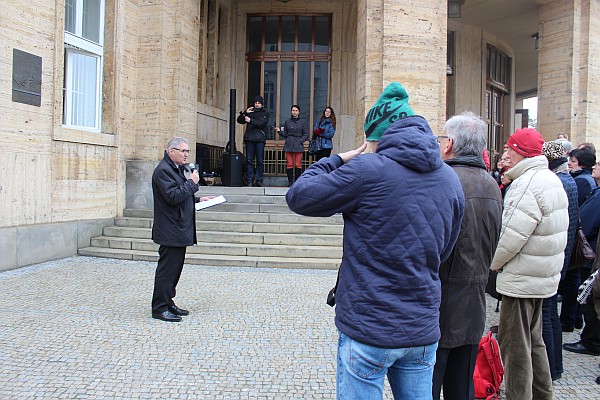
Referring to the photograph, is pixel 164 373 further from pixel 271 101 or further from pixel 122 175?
pixel 271 101

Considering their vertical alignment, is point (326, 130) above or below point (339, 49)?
below

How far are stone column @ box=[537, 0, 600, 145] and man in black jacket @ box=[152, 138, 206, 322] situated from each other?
10244mm

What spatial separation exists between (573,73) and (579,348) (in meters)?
9.37

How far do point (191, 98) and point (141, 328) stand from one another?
6.99 m

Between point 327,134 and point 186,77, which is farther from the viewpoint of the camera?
point 327,134

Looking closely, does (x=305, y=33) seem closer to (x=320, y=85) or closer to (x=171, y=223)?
(x=320, y=85)

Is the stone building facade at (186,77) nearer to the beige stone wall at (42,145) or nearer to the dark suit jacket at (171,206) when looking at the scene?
the beige stone wall at (42,145)

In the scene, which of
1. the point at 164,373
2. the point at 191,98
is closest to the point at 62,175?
the point at 191,98

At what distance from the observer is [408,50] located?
32.4ft

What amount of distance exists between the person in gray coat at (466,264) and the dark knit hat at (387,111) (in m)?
0.87

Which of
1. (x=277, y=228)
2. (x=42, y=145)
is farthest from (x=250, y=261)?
(x=42, y=145)

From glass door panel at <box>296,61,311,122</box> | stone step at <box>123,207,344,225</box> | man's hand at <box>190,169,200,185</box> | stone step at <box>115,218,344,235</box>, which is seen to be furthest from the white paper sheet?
glass door panel at <box>296,61,311,122</box>

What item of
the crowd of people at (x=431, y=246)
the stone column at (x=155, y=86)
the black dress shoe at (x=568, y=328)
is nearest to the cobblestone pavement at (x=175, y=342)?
the black dress shoe at (x=568, y=328)

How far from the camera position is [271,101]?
14273 mm
